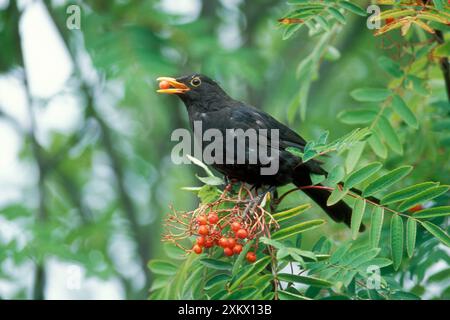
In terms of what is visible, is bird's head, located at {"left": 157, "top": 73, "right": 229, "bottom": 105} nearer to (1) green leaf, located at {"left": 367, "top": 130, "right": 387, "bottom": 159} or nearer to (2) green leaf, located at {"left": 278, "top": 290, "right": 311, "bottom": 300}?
(1) green leaf, located at {"left": 367, "top": 130, "right": 387, "bottom": 159}

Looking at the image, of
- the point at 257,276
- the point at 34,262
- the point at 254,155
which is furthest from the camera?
the point at 34,262

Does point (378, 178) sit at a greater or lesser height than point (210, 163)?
lesser

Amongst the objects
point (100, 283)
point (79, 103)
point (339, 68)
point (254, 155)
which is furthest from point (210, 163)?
point (339, 68)

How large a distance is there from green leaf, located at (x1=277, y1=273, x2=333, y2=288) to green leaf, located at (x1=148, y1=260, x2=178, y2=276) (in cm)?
99

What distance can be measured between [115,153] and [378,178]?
537cm

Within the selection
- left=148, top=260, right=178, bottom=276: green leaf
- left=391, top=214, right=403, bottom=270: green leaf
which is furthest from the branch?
left=148, top=260, right=178, bottom=276: green leaf

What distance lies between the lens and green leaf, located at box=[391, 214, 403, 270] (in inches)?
135

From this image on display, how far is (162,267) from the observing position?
419 centimetres

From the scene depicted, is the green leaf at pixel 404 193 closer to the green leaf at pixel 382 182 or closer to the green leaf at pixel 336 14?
the green leaf at pixel 382 182

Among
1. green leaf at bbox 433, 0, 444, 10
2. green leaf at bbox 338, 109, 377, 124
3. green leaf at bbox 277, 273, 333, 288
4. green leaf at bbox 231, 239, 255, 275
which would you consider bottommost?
green leaf at bbox 277, 273, 333, 288

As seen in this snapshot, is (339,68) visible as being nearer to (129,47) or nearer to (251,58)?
(251,58)

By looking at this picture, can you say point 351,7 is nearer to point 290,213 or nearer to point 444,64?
point 444,64

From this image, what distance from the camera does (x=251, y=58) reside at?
752cm

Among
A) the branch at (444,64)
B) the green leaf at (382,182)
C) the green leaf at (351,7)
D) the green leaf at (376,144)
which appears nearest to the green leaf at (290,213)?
the green leaf at (382,182)
